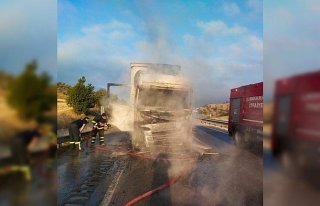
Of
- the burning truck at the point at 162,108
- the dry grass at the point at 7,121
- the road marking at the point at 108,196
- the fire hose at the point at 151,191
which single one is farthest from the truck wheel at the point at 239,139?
the dry grass at the point at 7,121

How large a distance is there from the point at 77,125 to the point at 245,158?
578cm

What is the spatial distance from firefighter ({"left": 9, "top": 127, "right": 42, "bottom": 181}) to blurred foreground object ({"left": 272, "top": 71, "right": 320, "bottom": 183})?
139 centimetres

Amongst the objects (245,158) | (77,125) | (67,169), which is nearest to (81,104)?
(77,125)

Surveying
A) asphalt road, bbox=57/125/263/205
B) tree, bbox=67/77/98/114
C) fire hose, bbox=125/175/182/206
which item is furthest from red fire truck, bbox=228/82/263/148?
tree, bbox=67/77/98/114

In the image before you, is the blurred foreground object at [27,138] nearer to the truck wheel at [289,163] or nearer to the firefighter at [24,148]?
the firefighter at [24,148]

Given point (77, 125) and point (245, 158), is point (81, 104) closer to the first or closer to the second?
point (77, 125)

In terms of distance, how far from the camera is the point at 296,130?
174cm

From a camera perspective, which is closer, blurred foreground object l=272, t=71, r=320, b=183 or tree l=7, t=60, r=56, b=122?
tree l=7, t=60, r=56, b=122

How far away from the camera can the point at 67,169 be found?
7.69 metres

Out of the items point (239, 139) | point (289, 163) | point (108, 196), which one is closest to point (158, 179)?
point (108, 196)

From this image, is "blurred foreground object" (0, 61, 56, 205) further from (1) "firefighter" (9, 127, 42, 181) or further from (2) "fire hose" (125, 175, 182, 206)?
(2) "fire hose" (125, 175, 182, 206)

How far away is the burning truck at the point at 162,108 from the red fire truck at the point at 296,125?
731 centimetres

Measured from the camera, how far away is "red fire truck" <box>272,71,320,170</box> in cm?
163

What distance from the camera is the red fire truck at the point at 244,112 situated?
423 inches
